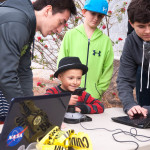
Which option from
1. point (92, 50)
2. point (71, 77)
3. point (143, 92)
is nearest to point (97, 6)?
Result: point (92, 50)

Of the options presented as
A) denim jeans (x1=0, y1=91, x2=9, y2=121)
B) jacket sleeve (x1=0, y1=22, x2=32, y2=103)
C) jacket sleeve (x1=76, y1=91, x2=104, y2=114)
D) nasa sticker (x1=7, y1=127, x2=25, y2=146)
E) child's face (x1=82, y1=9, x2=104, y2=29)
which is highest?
child's face (x1=82, y1=9, x2=104, y2=29)

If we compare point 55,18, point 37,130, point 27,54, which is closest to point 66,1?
point 55,18

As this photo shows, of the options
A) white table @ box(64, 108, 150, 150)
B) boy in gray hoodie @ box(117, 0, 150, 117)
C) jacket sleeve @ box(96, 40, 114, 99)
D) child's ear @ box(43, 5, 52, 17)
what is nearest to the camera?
white table @ box(64, 108, 150, 150)

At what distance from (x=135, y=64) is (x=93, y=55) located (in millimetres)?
567

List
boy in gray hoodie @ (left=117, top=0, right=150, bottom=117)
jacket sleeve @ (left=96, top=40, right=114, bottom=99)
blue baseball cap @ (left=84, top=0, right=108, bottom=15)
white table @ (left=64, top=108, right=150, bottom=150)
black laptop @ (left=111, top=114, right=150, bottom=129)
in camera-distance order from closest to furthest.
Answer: white table @ (left=64, top=108, right=150, bottom=150) < black laptop @ (left=111, top=114, right=150, bottom=129) < boy in gray hoodie @ (left=117, top=0, right=150, bottom=117) < blue baseball cap @ (left=84, top=0, right=108, bottom=15) < jacket sleeve @ (left=96, top=40, right=114, bottom=99)

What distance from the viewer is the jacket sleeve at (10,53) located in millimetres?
1573

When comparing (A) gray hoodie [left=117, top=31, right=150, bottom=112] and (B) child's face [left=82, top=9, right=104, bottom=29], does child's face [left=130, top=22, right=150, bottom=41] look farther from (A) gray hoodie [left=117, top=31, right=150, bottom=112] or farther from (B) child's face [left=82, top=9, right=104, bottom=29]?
(B) child's face [left=82, top=9, right=104, bottom=29]

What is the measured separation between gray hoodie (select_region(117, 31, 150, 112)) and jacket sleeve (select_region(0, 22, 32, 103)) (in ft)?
3.00

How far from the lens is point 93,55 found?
275cm

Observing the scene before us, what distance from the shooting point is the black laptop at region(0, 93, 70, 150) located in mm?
1093

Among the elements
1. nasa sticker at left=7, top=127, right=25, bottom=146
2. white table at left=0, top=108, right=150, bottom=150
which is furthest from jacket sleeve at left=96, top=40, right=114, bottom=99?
nasa sticker at left=7, top=127, right=25, bottom=146

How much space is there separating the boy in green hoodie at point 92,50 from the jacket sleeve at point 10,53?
3.55 feet

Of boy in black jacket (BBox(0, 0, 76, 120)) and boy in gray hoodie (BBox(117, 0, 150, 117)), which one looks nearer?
boy in black jacket (BBox(0, 0, 76, 120))

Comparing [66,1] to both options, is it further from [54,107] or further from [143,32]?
[54,107]
